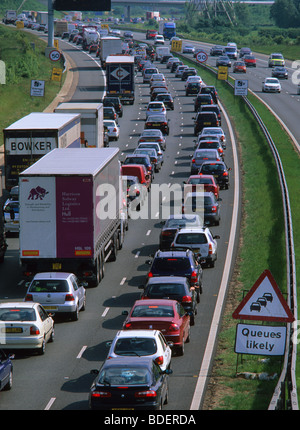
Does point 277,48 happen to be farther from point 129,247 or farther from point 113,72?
point 129,247

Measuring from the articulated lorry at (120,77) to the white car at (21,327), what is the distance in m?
58.6

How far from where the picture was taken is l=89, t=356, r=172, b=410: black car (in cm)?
1728

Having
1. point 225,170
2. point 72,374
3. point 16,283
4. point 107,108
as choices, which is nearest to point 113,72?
point 107,108

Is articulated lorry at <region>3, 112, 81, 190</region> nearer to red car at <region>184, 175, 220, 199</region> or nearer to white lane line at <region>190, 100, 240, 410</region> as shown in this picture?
red car at <region>184, 175, 220, 199</region>

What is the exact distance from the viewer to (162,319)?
74.5 feet

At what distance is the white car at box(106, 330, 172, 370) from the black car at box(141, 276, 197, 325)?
5098mm

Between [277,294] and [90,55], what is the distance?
117512mm

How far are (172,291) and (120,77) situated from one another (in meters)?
56.7

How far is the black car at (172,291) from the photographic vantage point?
25516 mm

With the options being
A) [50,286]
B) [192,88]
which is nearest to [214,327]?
[50,286]

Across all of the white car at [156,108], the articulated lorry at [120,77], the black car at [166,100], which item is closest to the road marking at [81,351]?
the white car at [156,108]

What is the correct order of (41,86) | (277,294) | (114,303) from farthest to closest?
1. (41,86)
2. (114,303)
3. (277,294)

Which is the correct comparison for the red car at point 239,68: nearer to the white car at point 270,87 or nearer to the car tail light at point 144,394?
the white car at point 270,87

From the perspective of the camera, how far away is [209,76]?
103 m
